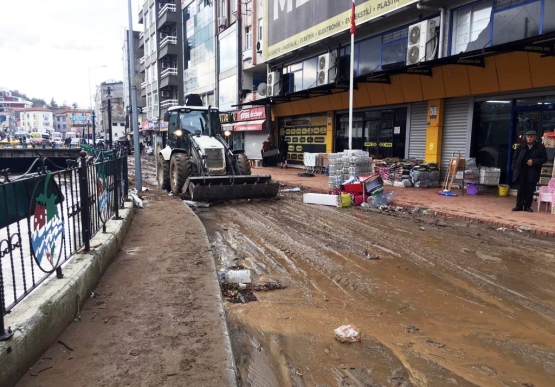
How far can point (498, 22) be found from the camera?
12.0m

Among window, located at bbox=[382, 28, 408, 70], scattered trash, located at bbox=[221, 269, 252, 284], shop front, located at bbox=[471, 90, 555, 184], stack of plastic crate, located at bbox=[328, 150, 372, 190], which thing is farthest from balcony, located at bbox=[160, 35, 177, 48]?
scattered trash, located at bbox=[221, 269, 252, 284]

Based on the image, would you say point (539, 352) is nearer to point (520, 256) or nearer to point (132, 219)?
point (520, 256)

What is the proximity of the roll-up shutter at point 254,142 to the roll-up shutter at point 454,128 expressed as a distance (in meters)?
13.7

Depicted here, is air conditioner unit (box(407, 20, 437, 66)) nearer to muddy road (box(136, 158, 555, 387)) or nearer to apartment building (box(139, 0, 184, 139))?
muddy road (box(136, 158, 555, 387))

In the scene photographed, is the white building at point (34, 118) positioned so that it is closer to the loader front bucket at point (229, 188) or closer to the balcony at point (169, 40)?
the balcony at point (169, 40)

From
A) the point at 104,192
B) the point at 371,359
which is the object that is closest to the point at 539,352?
the point at 371,359

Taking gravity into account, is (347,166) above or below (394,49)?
below

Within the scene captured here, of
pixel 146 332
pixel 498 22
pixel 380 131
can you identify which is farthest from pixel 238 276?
pixel 380 131

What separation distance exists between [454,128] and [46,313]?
13.6 m

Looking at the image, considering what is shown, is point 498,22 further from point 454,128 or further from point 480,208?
point 480,208

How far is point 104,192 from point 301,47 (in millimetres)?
15547

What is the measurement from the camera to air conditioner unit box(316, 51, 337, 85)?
18750 millimetres

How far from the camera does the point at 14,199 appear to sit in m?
3.04

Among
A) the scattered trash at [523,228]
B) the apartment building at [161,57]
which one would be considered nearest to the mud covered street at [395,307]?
the scattered trash at [523,228]
